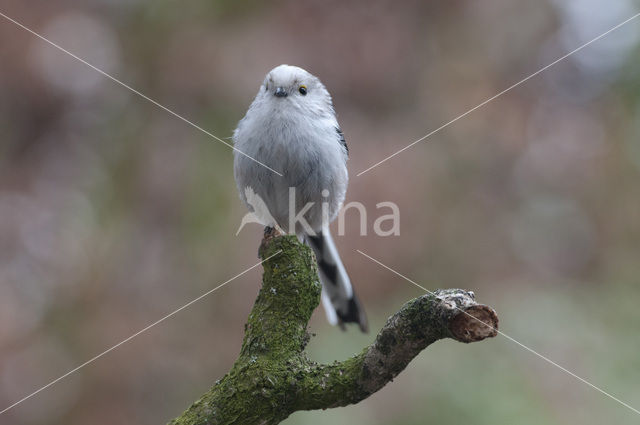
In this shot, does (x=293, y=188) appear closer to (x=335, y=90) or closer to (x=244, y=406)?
(x=244, y=406)

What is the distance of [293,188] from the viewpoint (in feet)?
10.9

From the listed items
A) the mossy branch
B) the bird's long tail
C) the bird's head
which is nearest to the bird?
the bird's head

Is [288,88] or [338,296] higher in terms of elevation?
[288,88]

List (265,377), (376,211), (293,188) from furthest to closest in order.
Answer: (376,211), (293,188), (265,377)

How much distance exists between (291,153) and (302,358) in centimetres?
131

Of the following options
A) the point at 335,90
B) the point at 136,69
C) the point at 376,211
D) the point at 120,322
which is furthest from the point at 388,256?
the point at 136,69

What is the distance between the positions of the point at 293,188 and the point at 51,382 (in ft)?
8.12

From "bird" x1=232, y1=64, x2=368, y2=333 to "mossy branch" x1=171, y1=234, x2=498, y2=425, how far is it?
982mm

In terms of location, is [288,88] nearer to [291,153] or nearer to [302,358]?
[291,153]

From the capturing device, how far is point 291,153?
10.6 feet

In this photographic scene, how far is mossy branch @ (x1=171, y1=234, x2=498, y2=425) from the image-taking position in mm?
1874

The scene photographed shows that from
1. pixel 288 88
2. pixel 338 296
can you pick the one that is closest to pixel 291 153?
pixel 288 88

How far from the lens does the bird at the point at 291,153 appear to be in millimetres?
3240

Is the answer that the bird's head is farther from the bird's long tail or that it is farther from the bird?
the bird's long tail
